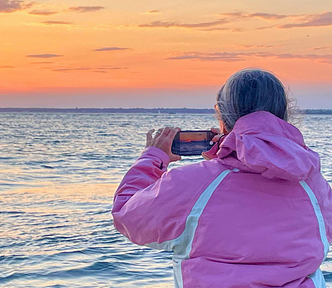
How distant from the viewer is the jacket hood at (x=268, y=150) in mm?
1864

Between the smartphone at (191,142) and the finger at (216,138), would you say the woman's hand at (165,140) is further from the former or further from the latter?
the finger at (216,138)

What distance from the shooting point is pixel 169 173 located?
6.54 ft

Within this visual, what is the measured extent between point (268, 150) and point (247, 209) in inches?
9.2

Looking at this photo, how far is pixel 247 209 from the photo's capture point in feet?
6.37

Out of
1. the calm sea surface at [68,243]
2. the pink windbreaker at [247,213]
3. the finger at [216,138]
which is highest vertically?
the finger at [216,138]

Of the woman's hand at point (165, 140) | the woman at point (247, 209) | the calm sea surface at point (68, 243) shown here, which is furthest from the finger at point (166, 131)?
the calm sea surface at point (68, 243)

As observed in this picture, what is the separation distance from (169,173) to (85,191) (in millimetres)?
9823

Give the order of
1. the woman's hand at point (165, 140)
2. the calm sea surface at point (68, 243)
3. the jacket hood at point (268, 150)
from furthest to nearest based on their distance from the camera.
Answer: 1. the calm sea surface at point (68, 243)
2. the woman's hand at point (165, 140)
3. the jacket hood at point (268, 150)

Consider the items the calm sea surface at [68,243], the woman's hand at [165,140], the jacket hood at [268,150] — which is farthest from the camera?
the calm sea surface at [68,243]

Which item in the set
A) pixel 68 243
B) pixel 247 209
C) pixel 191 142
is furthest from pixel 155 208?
pixel 68 243

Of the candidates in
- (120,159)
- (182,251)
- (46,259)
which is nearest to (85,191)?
(46,259)

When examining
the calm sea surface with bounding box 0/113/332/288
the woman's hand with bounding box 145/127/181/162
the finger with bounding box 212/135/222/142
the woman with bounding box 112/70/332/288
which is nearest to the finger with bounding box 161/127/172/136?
the woman's hand with bounding box 145/127/181/162

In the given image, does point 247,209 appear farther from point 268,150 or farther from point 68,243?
point 68,243

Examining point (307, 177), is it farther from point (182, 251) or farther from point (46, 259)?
point (46, 259)
